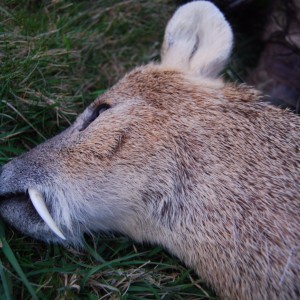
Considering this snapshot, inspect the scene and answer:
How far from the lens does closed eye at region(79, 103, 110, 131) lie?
119 inches

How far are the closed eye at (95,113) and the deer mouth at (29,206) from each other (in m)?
0.58

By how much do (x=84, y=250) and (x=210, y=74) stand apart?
1508 mm

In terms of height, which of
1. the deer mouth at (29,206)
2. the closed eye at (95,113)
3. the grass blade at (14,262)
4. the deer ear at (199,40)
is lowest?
the grass blade at (14,262)

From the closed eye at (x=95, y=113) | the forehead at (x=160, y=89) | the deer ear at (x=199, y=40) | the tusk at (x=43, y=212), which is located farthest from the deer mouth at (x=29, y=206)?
the deer ear at (x=199, y=40)

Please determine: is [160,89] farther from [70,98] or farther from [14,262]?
[14,262]

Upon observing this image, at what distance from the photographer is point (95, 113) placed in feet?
10.1

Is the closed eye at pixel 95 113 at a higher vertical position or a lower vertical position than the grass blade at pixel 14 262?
higher

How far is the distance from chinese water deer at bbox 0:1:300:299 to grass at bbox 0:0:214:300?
185 mm

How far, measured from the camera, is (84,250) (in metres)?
2.96

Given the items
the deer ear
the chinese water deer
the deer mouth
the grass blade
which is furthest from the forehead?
the grass blade

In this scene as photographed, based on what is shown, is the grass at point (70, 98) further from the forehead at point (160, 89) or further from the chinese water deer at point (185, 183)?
the forehead at point (160, 89)

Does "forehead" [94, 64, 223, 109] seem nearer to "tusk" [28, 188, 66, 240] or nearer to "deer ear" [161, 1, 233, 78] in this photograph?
"deer ear" [161, 1, 233, 78]

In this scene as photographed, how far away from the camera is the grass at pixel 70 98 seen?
9.07ft

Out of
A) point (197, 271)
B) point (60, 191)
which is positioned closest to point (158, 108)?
point (60, 191)
